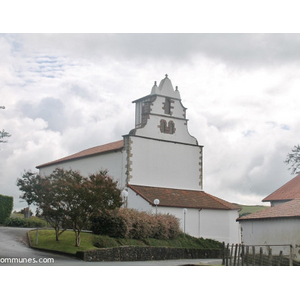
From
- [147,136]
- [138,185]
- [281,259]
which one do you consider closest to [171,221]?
[138,185]

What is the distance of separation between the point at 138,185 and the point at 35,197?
12.7 meters

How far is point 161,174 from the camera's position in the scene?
135 ft

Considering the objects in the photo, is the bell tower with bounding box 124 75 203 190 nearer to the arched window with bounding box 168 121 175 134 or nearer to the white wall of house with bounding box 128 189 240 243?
the arched window with bounding box 168 121 175 134

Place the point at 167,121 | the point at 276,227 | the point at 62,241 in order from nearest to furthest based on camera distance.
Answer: the point at 276,227, the point at 62,241, the point at 167,121

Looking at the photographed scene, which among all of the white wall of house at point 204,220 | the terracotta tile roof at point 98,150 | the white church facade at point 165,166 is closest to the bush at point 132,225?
the white wall of house at point 204,220

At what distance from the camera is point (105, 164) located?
41.2 metres

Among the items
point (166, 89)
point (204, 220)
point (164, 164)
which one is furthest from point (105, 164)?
point (204, 220)

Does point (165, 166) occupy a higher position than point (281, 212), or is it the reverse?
point (165, 166)

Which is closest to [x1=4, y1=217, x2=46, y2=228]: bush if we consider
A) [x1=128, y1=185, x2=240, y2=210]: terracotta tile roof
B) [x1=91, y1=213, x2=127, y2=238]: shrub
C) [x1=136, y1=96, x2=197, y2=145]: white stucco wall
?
[x1=128, y1=185, x2=240, y2=210]: terracotta tile roof

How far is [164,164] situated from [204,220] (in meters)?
5.44

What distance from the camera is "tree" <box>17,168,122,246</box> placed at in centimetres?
2764

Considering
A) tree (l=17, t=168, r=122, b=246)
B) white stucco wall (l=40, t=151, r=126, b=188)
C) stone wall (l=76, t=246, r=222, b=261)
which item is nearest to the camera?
stone wall (l=76, t=246, r=222, b=261)

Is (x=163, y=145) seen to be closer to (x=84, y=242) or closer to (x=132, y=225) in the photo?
(x=132, y=225)

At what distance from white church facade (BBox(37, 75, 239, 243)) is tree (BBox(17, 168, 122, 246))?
9.17 metres
